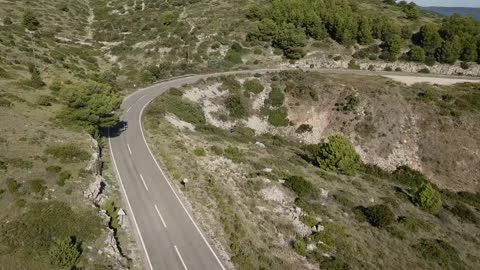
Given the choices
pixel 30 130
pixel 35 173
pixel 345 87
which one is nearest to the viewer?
pixel 35 173

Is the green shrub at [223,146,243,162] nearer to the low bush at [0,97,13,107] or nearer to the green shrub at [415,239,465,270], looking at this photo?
the green shrub at [415,239,465,270]

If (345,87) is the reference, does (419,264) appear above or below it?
below

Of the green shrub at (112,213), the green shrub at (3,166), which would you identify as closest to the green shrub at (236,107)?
the green shrub at (112,213)

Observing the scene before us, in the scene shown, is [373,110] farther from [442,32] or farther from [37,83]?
[37,83]

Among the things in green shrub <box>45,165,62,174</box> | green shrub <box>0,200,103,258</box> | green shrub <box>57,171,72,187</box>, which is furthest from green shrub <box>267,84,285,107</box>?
green shrub <box>0,200,103,258</box>

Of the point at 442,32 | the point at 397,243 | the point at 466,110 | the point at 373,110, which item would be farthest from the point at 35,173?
the point at 442,32

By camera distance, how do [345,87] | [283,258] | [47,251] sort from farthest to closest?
1. [345,87]
2. [283,258]
3. [47,251]

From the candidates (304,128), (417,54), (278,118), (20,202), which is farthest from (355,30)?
(20,202)

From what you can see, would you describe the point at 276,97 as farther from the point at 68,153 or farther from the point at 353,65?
the point at 68,153
